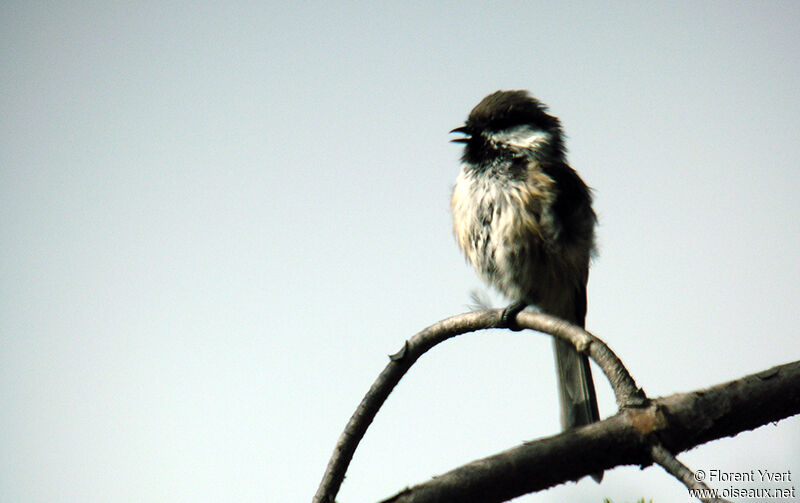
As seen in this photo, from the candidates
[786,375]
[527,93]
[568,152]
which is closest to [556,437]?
[786,375]

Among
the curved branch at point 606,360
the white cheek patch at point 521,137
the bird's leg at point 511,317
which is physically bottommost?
the curved branch at point 606,360

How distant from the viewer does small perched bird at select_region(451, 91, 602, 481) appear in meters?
3.40

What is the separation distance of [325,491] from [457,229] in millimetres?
1846

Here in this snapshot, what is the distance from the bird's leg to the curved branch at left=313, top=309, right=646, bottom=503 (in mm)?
14

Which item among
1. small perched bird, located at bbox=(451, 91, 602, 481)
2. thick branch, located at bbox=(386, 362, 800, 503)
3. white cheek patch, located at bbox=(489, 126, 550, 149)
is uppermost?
white cheek patch, located at bbox=(489, 126, 550, 149)

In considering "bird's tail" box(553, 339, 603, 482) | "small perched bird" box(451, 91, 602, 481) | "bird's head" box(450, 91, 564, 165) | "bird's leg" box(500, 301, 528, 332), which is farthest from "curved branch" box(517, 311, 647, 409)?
"bird's head" box(450, 91, 564, 165)

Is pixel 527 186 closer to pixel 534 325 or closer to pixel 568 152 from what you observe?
pixel 568 152

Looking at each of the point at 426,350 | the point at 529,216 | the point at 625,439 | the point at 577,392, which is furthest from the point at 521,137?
the point at 625,439

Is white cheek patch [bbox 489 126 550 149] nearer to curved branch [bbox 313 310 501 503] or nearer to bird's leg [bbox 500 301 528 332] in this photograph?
bird's leg [bbox 500 301 528 332]

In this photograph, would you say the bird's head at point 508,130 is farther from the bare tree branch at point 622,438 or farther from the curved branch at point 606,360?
the bare tree branch at point 622,438

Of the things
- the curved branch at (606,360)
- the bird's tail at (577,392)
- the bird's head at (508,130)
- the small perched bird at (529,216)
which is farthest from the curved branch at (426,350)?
the bird's head at (508,130)

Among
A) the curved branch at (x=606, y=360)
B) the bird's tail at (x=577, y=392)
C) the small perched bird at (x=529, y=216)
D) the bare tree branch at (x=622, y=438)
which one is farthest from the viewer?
the bird's tail at (x=577, y=392)

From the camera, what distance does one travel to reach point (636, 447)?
1812 millimetres

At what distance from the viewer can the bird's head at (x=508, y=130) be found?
3.74 metres
